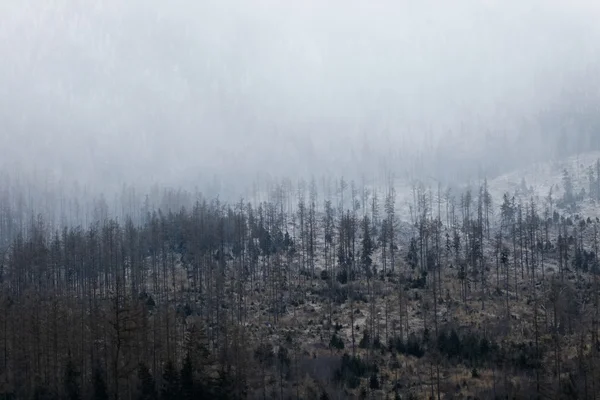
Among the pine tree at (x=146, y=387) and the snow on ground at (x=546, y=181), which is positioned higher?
the snow on ground at (x=546, y=181)

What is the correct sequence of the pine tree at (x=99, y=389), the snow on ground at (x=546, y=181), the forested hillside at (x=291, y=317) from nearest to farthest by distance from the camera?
the pine tree at (x=99, y=389) → the forested hillside at (x=291, y=317) → the snow on ground at (x=546, y=181)

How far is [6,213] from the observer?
167 meters

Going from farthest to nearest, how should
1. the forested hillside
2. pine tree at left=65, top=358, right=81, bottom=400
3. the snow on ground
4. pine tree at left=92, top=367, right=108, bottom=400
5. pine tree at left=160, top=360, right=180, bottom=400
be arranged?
the snow on ground → the forested hillside → pine tree at left=65, top=358, right=81, bottom=400 → pine tree at left=92, top=367, right=108, bottom=400 → pine tree at left=160, top=360, right=180, bottom=400

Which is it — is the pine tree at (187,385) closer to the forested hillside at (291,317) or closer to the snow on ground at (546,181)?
the forested hillside at (291,317)

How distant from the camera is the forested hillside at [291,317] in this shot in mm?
56781

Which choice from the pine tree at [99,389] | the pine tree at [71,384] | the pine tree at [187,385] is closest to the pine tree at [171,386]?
the pine tree at [187,385]

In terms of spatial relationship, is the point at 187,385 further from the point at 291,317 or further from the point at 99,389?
the point at 291,317

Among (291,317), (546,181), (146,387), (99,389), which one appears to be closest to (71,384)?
(99,389)

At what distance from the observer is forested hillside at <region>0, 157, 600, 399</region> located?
56.8 m

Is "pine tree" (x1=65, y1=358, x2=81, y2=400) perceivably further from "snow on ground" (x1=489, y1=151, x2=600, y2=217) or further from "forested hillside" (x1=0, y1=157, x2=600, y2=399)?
"snow on ground" (x1=489, y1=151, x2=600, y2=217)

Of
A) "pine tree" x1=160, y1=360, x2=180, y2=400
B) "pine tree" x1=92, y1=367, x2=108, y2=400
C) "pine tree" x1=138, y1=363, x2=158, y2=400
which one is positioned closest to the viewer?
"pine tree" x1=160, y1=360, x2=180, y2=400

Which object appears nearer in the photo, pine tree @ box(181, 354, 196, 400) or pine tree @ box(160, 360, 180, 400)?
pine tree @ box(181, 354, 196, 400)

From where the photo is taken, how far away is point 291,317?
8481cm

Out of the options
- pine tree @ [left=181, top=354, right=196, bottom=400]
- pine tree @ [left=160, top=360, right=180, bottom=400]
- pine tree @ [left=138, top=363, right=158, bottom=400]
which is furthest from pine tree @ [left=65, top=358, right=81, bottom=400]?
pine tree @ [left=181, top=354, right=196, bottom=400]
